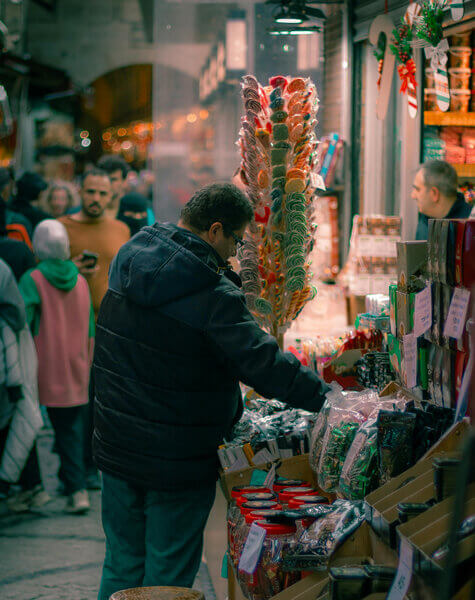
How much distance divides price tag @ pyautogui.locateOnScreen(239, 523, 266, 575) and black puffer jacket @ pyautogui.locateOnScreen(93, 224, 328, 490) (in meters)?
0.44

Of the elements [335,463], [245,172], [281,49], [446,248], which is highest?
[281,49]

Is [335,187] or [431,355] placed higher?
[335,187]

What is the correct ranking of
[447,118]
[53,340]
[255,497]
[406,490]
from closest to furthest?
[406,490] → [255,497] → [53,340] → [447,118]

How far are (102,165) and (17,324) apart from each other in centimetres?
301

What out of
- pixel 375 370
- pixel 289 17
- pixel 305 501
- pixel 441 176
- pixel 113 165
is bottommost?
pixel 305 501

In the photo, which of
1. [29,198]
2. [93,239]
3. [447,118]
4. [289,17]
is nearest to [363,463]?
[447,118]

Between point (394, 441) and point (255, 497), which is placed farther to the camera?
point (255, 497)

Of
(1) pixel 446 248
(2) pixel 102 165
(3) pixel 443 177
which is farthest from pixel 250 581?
(2) pixel 102 165

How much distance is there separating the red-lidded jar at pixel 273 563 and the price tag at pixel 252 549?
0.04 ft

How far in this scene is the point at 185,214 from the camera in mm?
2850

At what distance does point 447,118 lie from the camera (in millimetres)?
5398

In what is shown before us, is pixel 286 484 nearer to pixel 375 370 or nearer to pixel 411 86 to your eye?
pixel 375 370

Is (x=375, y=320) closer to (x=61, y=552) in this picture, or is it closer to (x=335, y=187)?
(x=61, y=552)

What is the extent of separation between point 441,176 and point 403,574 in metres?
3.49
